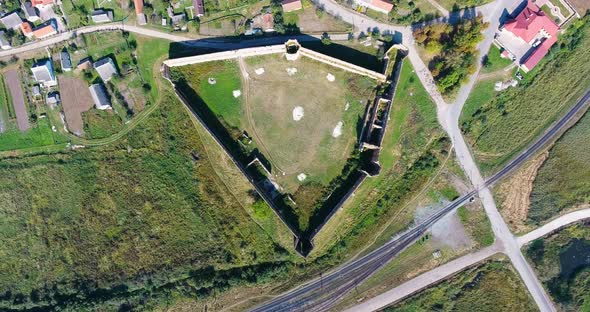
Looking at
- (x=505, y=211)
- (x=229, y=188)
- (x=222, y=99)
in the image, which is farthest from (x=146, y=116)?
(x=505, y=211)

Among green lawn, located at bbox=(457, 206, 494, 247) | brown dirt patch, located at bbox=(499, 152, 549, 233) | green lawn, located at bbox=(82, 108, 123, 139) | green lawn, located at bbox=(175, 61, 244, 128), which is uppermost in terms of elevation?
green lawn, located at bbox=(175, 61, 244, 128)

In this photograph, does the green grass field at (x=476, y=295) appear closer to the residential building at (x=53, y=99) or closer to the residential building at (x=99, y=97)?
the residential building at (x=99, y=97)

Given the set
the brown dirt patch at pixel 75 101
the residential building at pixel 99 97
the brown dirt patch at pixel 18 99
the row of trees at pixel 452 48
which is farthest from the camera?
the brown dirt patch at pixel 18 99

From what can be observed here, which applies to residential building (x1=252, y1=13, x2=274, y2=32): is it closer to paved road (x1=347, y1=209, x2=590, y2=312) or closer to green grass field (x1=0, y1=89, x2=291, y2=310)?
green grass field (x1=0, y1=89, x2=291, y2=310)

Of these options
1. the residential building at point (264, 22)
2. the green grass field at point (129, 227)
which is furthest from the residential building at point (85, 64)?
the residential building at point (264, 22)

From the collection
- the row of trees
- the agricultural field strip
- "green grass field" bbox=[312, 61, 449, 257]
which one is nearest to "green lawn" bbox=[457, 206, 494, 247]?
"green grass field" bbox=[312, 61, 449, 257]

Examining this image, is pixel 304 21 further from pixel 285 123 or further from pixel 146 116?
pixel 146 116

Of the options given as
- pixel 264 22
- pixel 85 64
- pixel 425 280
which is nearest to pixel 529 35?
pixel 425 280
